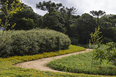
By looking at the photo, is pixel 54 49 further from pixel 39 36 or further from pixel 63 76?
pixel 63 76

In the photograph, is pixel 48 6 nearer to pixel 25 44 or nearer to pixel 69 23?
pixel 69 23

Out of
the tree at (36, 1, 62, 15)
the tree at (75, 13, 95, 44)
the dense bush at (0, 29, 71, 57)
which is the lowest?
the dense bush at (0, 29, 71, 57)

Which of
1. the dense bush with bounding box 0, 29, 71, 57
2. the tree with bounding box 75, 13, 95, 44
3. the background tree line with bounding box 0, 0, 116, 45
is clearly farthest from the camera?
the tree with bounding box 75, 13, 95, 44

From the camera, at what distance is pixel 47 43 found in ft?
47.6

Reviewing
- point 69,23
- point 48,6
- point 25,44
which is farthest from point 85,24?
point 25,44

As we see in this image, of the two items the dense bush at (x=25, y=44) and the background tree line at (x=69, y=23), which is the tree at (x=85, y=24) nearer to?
the background tree line at (x=69, y=23)

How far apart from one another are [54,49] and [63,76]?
1081cm

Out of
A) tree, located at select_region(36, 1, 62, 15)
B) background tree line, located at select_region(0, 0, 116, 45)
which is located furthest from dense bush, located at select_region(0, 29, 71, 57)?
tree, located at select_region(36, 1, 62, 15)

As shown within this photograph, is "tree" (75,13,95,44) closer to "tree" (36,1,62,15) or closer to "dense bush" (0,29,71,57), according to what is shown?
"tree" (36,1,62,15)

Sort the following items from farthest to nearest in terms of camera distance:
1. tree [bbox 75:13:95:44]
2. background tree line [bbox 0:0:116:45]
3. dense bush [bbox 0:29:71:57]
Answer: tree [bbox 75:13:95:44] < background tree line [bbox 0:0:116:45] < dense bush [bbox 0:29:71:57]

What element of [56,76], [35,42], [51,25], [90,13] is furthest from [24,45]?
[90,13]

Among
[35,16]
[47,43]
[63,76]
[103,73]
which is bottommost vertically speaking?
[103,73]

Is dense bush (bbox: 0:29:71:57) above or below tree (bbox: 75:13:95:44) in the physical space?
below

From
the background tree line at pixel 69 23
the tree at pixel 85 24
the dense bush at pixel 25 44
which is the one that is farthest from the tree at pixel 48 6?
the dense bush at pixel 25 44
